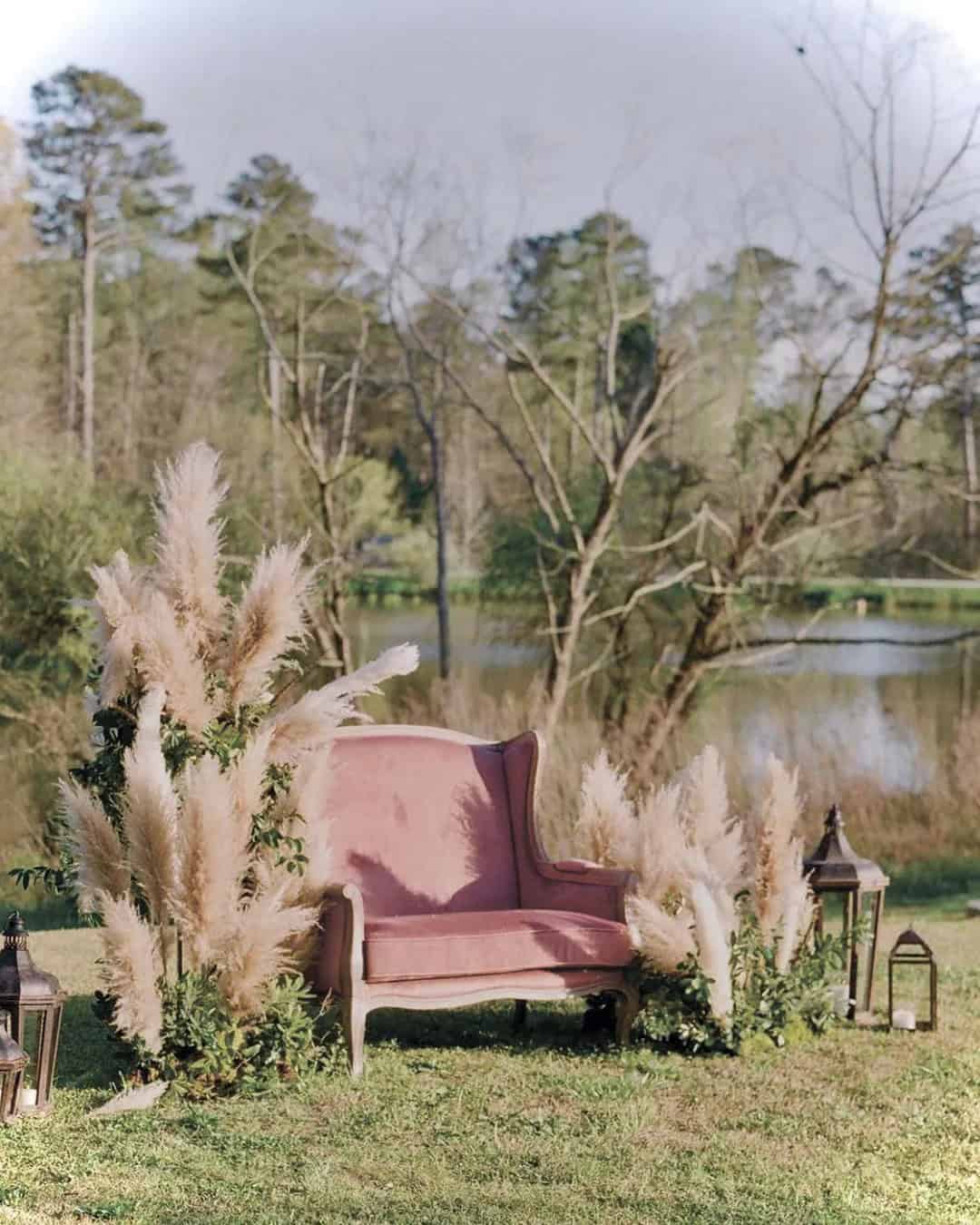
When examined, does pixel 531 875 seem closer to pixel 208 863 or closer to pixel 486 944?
pixel 486 944

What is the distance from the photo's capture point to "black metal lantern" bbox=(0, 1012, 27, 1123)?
13.8ft

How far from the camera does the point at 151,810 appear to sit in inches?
181

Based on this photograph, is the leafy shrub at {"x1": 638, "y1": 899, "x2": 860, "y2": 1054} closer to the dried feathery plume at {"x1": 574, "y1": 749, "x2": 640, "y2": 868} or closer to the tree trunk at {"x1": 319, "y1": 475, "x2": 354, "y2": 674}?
the dried feathery plume at {"x1": 574, "y1": 749, "x2": 640, "y2": 868}

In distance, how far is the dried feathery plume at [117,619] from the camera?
183 inches

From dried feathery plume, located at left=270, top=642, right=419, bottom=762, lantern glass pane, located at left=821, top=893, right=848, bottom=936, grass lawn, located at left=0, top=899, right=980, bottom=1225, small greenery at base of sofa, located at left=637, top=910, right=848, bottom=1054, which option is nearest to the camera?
grass lawn, located at left=0, top=899, right=980, bottom=1225

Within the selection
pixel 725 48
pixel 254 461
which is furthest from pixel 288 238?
pixel 725 48

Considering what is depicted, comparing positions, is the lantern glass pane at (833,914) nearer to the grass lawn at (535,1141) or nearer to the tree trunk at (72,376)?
the grass lawn at (535,1141)

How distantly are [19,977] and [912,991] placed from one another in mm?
3383

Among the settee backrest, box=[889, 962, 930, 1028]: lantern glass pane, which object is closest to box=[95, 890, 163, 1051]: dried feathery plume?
the settee backrest

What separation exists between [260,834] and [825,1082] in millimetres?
1807

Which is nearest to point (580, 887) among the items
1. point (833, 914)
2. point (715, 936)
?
point (715, 936)

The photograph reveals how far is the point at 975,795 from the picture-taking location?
12047mm

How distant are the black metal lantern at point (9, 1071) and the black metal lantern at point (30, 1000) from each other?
52 mm

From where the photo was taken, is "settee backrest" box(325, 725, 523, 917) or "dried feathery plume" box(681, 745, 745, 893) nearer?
"dried feathery plume" box(681, 745, 745, 893)
